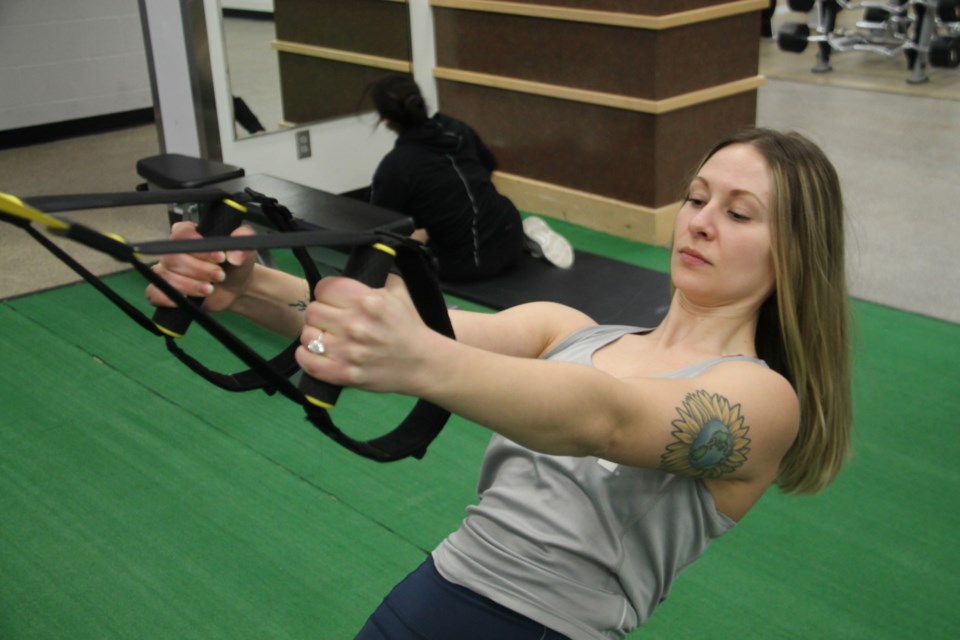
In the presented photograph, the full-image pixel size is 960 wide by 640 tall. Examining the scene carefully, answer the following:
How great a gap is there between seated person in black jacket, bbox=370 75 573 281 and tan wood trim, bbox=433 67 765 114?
0.78 metres

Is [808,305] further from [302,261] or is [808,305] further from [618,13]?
[618,13]

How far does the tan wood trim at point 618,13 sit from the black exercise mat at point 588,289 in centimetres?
109

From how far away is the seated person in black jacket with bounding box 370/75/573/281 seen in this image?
429 cm

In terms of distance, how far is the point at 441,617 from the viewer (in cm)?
135

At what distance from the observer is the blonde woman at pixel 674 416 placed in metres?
1.25

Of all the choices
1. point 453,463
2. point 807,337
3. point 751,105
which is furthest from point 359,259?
point 751,105

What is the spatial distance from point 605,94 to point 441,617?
4001mm

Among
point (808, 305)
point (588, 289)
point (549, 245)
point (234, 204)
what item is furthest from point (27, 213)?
point (549, 245)

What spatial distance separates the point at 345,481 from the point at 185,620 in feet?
2.26

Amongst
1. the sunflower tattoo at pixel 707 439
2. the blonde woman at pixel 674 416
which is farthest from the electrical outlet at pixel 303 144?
the sunflower tattoo at pixel 707 439

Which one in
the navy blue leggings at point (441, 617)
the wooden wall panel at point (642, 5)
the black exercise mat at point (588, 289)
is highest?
the wooden wall panel at point (642, 5)

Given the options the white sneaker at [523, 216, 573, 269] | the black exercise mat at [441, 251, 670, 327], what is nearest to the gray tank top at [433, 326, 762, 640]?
the black exercise mat at [441, 251, 670, 327]

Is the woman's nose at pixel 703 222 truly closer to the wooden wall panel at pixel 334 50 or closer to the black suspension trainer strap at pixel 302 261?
the black suspension trainer strap at pixel 302 261

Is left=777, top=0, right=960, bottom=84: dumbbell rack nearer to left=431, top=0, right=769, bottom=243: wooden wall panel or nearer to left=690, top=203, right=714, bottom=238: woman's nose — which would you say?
left=431, top=0, right=769, bottom=243: wooden wall panel
